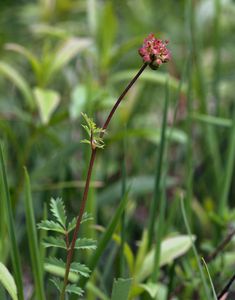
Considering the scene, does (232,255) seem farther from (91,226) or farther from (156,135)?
(156,135)

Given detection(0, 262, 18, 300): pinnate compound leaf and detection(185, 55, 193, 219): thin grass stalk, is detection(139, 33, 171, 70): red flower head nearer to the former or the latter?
detection(0, 262, 18, 300): pinnate compound leaf

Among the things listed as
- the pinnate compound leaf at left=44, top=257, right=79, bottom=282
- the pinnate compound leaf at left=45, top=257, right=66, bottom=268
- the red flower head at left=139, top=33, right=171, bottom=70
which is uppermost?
the red flower head at left=139, top=33, right=171, bottom=70

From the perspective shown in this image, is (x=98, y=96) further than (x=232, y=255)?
Yes

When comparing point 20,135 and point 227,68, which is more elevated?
point 227,68

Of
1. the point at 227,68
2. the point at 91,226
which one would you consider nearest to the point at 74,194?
the point at 91,226

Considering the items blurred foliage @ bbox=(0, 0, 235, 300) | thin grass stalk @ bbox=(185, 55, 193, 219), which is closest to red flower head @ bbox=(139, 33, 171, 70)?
blurred foliage @ bbox=(0, 0, 235, 300)

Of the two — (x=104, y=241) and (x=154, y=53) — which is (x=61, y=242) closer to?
(x=104, y=241)

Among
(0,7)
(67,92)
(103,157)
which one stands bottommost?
(103,157)
